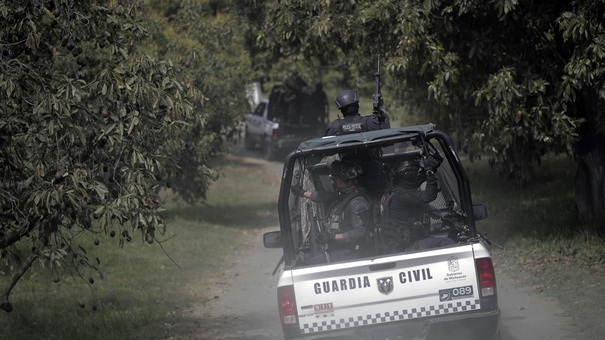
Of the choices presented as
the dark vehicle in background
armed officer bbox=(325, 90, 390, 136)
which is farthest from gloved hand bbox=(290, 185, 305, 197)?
the dark vehicle in background

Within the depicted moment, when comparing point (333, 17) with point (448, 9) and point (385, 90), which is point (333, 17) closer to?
point (448, 9)

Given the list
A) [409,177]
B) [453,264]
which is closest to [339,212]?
[409,177]

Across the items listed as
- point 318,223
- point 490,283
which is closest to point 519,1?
point 318,223

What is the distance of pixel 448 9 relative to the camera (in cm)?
1118

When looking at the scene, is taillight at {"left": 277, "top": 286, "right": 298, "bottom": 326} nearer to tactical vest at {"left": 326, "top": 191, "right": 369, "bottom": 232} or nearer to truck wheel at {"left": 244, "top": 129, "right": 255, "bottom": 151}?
tactical vest at {"left": 326, "top": 191, "right": 369, "bottom": 232}

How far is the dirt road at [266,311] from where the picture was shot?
884 centimetres

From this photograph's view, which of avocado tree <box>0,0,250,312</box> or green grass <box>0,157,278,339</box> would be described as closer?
avocado tree <box>0,0,250,312</box>

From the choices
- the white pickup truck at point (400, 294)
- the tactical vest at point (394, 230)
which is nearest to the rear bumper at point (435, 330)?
the white pickup truck at point (400, 294)

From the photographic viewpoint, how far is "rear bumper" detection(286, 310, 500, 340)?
6.67m

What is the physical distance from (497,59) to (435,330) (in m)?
5.96

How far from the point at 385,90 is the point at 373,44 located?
20.2 ft

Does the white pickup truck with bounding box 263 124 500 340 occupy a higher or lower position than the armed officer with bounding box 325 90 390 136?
lower

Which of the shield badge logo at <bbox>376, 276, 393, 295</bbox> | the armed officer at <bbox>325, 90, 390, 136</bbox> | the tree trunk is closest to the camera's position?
the shield badge logo at <bbox>376, 276, 393, 295</bbox>

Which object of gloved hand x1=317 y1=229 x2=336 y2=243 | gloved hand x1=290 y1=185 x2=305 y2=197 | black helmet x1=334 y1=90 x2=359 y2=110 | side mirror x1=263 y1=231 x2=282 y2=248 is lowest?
gloved hand x1=317 y1=229 x2=336 y2=243
